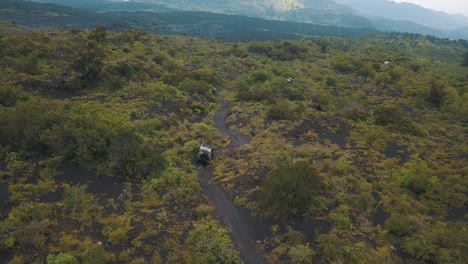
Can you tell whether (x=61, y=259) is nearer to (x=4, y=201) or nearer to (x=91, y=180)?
(x=4, y=201)

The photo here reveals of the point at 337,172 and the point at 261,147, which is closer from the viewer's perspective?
the point at 337,172

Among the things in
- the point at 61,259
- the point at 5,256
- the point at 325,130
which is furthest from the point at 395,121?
the point at 5,256

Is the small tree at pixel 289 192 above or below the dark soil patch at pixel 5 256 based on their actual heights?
above

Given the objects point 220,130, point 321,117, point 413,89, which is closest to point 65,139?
point 220,130

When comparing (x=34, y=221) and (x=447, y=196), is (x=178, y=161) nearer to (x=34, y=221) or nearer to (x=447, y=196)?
(x=34, y=221)

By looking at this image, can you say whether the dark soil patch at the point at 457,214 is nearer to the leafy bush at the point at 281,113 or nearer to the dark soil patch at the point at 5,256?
the leafy bush at the point at 281,113

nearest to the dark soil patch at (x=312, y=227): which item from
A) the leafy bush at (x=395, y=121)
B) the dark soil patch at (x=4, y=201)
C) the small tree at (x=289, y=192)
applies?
the small tree at (x=289, y=192)

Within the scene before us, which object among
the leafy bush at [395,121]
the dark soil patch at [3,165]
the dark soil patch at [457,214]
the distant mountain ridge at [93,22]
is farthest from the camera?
the distant mountain ridge at [93,22]
